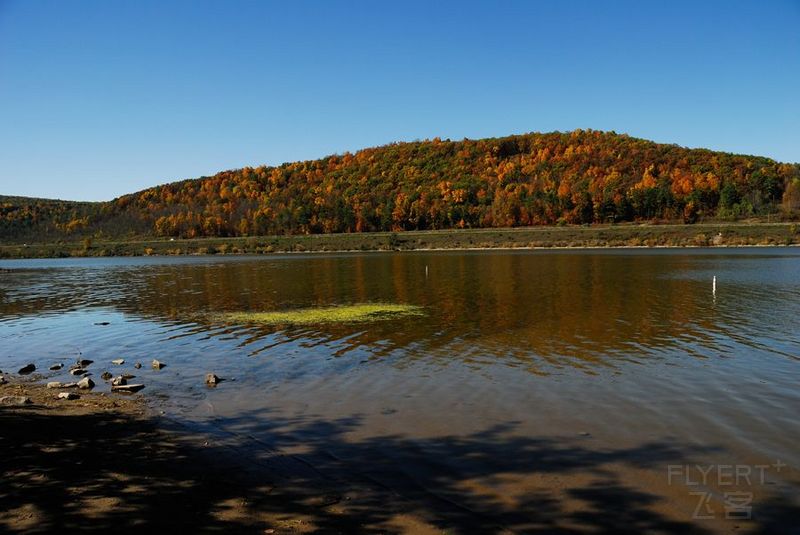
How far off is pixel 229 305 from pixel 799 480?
26843 mm

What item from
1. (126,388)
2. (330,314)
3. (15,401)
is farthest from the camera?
(330,314)

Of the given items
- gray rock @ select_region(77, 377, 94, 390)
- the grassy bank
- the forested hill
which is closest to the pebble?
gray rock @ select_region(77, 377, 94, 390)

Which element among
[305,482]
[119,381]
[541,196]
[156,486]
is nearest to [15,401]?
[119,381]

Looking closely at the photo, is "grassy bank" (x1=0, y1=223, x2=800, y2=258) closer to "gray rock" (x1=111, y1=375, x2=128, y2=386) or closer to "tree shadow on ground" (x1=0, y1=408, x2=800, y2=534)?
"gray rock" (x1=111, y1=375, x2=128, y2=386)

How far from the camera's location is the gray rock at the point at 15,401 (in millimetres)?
11125

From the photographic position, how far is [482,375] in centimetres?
1364

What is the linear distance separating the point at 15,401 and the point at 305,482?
7.60 meters

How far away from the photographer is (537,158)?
193750 millimetres

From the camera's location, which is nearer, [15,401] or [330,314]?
[15,401]

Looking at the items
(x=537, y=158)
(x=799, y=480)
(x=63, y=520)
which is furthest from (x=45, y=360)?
(x=537, y=158)

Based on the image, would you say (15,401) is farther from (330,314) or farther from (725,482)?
(330,314)

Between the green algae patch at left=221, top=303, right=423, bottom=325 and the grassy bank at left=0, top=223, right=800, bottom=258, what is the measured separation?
80.4 m

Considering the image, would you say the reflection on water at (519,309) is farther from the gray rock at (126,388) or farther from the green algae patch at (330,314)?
the gray rock at (126,388)

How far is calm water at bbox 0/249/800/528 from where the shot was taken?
8969 millimetres
